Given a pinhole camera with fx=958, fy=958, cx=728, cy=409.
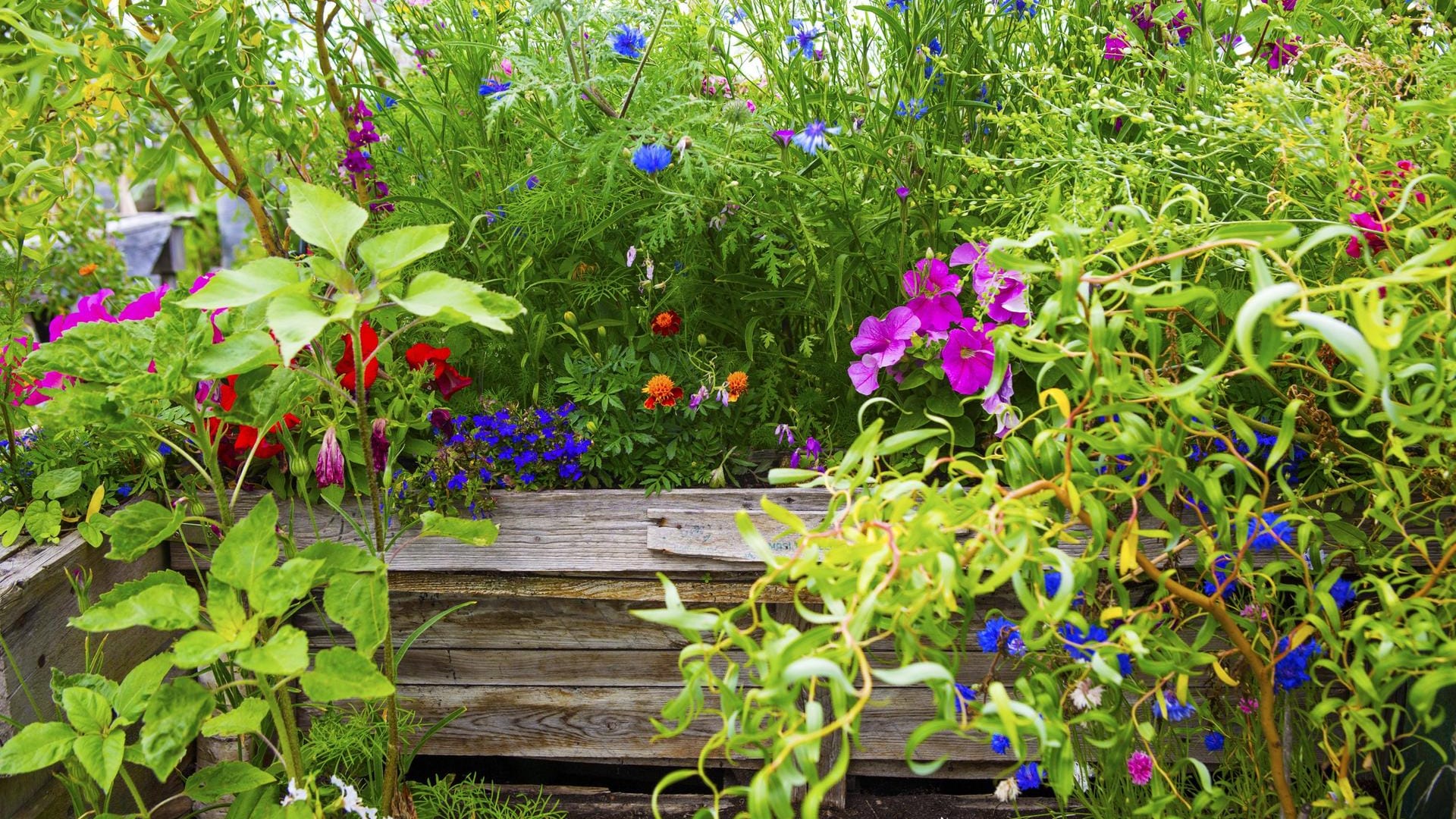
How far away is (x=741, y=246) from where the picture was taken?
1.50 meters

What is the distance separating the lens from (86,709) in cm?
99

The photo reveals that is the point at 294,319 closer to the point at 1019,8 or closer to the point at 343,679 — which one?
the point at 343,679

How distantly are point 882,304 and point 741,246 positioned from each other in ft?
0.80

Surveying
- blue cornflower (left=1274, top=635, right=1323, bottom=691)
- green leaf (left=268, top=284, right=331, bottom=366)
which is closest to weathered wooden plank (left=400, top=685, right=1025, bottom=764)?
blue cornflower (left=1274, top=635, right=1323, bottom=691)

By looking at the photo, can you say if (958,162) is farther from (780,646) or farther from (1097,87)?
Result: (780,646)

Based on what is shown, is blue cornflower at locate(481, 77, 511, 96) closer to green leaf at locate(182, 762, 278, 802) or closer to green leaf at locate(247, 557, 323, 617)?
green leaf at locate(247, 557, 323, 617)

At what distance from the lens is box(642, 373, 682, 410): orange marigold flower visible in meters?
1.46

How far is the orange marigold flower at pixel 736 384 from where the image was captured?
4.81 feet

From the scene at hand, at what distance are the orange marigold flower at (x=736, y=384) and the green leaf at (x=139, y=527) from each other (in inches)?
29.4

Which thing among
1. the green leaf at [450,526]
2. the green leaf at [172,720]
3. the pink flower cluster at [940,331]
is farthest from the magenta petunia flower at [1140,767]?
the green leaf at [172,720]

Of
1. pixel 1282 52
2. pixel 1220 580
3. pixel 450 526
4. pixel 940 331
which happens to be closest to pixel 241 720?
pixel 450 526

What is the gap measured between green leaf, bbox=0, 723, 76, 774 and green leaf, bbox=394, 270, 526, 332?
1.94ft

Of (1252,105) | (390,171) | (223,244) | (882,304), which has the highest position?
(1252,105)

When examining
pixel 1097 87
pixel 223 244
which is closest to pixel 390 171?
pixel 1097 87
